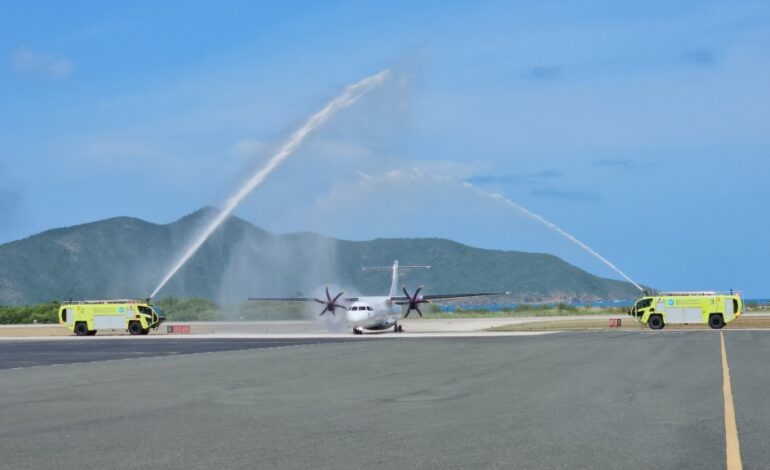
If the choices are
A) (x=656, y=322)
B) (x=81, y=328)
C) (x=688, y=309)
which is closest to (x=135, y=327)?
(x=81, y=328)

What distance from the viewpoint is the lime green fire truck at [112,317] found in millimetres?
77062

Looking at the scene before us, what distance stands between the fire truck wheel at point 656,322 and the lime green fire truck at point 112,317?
123 ft

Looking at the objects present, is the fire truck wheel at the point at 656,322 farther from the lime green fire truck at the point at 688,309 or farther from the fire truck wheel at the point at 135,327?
the fire truck wheel at the point at 135,327

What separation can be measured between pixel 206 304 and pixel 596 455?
12840cm

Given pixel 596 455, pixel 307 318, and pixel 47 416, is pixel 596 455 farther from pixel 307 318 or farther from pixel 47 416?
pixel 307 318

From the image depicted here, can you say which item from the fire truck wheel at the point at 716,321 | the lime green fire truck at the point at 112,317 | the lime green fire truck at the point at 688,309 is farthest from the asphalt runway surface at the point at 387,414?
the lime green fire truck at the point at 112,317

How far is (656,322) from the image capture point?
76.1m

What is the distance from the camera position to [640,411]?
60.1ft

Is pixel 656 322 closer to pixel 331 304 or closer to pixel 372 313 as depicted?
pixel 372 313

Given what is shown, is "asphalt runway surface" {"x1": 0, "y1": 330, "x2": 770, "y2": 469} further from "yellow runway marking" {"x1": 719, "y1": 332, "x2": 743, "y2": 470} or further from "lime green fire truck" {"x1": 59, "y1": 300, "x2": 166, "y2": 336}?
"lime green fire truck" {"x1": 59, "y1": 300, "x2": 166, "y2": 336}

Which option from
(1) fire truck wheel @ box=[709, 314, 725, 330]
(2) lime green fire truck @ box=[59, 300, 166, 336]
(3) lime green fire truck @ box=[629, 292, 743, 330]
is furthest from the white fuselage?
(1) fire truck wheel @ box=[709, 314, 725, 330]

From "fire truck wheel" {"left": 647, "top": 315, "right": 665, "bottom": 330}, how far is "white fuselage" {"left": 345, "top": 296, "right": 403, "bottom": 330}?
757 inches

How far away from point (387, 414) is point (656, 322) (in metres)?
61.4

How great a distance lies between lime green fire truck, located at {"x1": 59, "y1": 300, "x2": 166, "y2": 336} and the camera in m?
77.1
